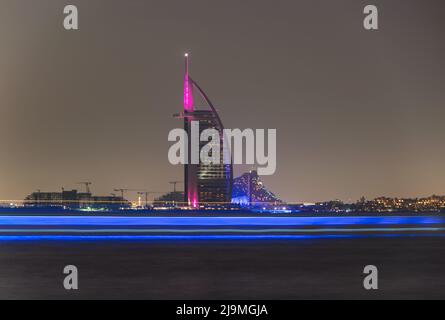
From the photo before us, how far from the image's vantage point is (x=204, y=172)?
16712 cm

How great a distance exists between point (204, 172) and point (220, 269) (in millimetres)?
146179

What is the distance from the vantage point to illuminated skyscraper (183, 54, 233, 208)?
451 ft

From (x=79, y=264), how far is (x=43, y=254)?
3848mm

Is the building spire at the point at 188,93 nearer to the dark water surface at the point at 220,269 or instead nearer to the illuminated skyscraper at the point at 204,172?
the illuminated skyscraper at the point at 204,172

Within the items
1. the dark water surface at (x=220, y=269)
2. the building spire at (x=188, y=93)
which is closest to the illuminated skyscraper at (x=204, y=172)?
the building spire at (x=188, y=93)

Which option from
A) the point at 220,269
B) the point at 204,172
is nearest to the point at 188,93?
the point at 204,172

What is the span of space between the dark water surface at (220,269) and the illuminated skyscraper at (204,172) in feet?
347

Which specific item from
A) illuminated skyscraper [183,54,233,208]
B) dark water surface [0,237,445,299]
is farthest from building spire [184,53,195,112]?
dark water surface [0,237,445,299]

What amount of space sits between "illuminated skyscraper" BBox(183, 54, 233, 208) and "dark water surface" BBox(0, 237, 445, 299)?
10573 cm

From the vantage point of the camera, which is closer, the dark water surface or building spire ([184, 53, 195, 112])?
the dark water surface

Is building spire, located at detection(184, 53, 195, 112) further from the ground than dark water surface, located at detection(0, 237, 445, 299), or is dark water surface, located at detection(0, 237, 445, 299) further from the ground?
building spire, located at detection(184, 53, 195, 112)

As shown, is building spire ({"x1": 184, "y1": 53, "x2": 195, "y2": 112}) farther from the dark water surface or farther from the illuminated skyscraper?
the dark water surface

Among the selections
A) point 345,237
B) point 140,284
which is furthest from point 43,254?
point 345,237
